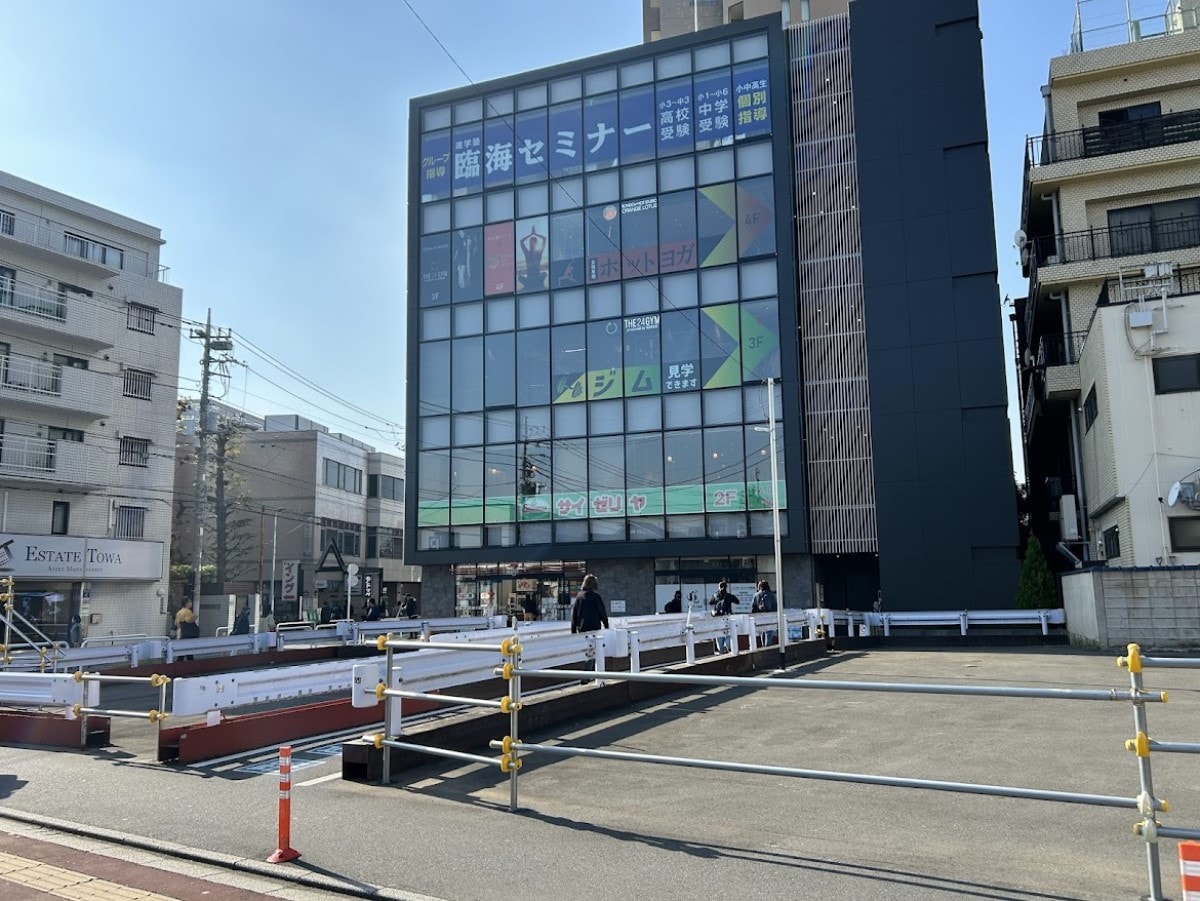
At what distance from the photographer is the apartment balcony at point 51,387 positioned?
3356 cm

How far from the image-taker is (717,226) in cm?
3741

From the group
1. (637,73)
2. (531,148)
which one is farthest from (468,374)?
(637,73)

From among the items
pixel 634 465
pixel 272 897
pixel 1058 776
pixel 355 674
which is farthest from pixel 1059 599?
pixel 272 897

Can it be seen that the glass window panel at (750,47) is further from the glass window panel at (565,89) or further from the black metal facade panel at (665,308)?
the glass window panel at (565,89)

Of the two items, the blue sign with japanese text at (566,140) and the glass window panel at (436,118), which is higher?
the glass window panel at (436,118)

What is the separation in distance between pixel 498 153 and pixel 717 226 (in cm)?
1122

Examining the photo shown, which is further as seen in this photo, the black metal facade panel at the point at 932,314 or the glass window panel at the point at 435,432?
the glass window panel at the point at 435,432

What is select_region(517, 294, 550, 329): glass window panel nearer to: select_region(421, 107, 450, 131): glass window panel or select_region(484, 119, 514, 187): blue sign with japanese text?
select_region(484, 119, 514, 187): blue sign with japanese text

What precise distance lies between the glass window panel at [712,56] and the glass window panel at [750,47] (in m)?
0.38

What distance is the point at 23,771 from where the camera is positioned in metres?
9.55

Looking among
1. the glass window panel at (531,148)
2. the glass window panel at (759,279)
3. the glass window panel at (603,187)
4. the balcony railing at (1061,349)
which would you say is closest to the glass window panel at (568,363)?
the glass window panel at (603,187)

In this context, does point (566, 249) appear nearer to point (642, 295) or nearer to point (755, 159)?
point (642, 295)

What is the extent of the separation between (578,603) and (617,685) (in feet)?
7.29

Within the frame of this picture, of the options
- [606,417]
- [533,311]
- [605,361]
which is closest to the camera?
[606,417]
